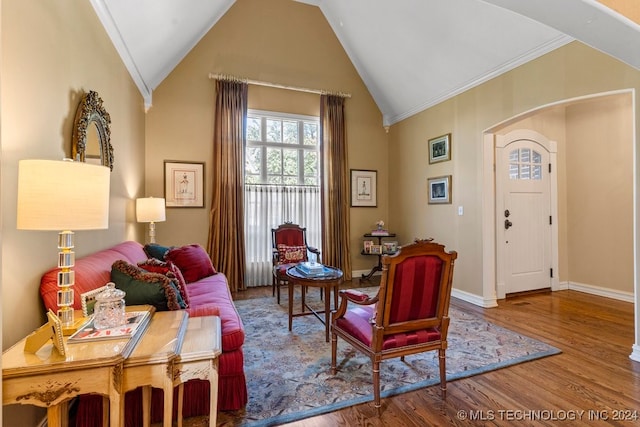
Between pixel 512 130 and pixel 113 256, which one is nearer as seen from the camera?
pixel 113 256

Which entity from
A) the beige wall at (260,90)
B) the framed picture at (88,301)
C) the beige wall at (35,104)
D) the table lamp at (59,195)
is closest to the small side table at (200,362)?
the framed picture at (88,301)

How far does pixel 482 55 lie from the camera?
3.77 m

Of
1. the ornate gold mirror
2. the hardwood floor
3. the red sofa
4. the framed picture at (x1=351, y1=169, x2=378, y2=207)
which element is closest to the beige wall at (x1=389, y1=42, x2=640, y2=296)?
the framed picture at (x1=351, y1=169, x2=378, y2=207)

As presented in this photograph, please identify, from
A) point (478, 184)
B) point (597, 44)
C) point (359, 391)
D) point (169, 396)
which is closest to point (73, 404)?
point (169, 396)

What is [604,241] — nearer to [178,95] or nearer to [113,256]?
[113,256]

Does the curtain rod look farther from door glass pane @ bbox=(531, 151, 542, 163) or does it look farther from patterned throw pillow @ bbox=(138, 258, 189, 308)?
patterned throw pillow @ bbox=(138, 258, 189, 308)

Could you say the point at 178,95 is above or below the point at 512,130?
above

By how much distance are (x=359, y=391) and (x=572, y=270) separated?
14.9 feet

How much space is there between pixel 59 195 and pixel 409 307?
1.83 meters

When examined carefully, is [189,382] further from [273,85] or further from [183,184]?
[273,85]

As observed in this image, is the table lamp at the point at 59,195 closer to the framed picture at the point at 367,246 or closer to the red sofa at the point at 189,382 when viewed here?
the red sofa at the point at 189,382

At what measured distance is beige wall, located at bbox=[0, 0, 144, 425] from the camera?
4.59 ft

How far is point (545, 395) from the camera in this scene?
A: 81.2 inches

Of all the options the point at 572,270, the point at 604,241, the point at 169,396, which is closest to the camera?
the point at 169,396
